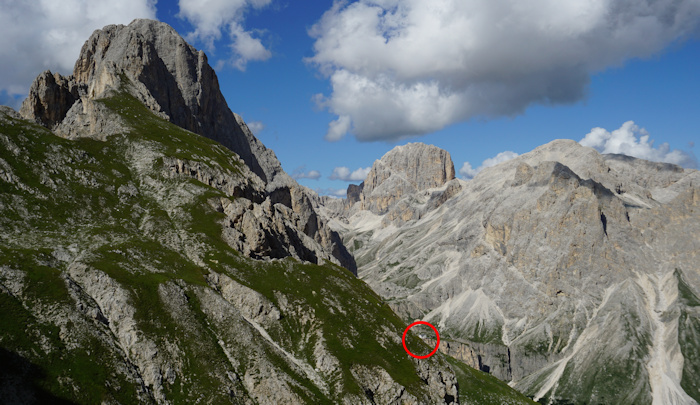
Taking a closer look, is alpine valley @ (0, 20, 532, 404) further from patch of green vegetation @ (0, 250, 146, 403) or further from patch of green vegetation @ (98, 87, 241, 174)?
patch of green vegetation @ (98, 87, 241, 174)

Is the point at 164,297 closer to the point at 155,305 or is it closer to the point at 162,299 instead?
the point at 162,299

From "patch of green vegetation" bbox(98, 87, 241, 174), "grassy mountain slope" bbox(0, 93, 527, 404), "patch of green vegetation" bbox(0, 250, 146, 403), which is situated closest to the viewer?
"patch of green vegetation" bbox(0, 250, 146, 403)

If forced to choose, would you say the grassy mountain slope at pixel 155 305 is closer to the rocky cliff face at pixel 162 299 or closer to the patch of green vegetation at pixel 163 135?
the rocky cliff face at pixel 162 299

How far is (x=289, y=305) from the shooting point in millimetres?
117188

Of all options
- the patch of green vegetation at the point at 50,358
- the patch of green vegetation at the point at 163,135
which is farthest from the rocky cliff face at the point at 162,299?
the patch of green vegetation at the point at 163,135

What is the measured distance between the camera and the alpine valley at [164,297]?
81.8 meters

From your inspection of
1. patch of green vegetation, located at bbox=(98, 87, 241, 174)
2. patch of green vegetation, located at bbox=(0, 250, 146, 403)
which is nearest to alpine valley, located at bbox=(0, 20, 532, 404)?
patch of green vegetation, located at bbox=(0, 250, 146, 403)

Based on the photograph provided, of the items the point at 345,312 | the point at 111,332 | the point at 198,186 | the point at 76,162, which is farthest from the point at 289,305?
the point at 76,162

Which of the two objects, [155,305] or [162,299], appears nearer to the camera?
[155,305]

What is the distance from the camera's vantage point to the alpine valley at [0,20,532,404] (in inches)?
3221

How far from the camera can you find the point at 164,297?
9806 cm

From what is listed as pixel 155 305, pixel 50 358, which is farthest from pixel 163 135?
pixel 50 358

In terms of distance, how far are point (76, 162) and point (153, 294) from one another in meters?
60.1

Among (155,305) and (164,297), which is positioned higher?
(164,297)
